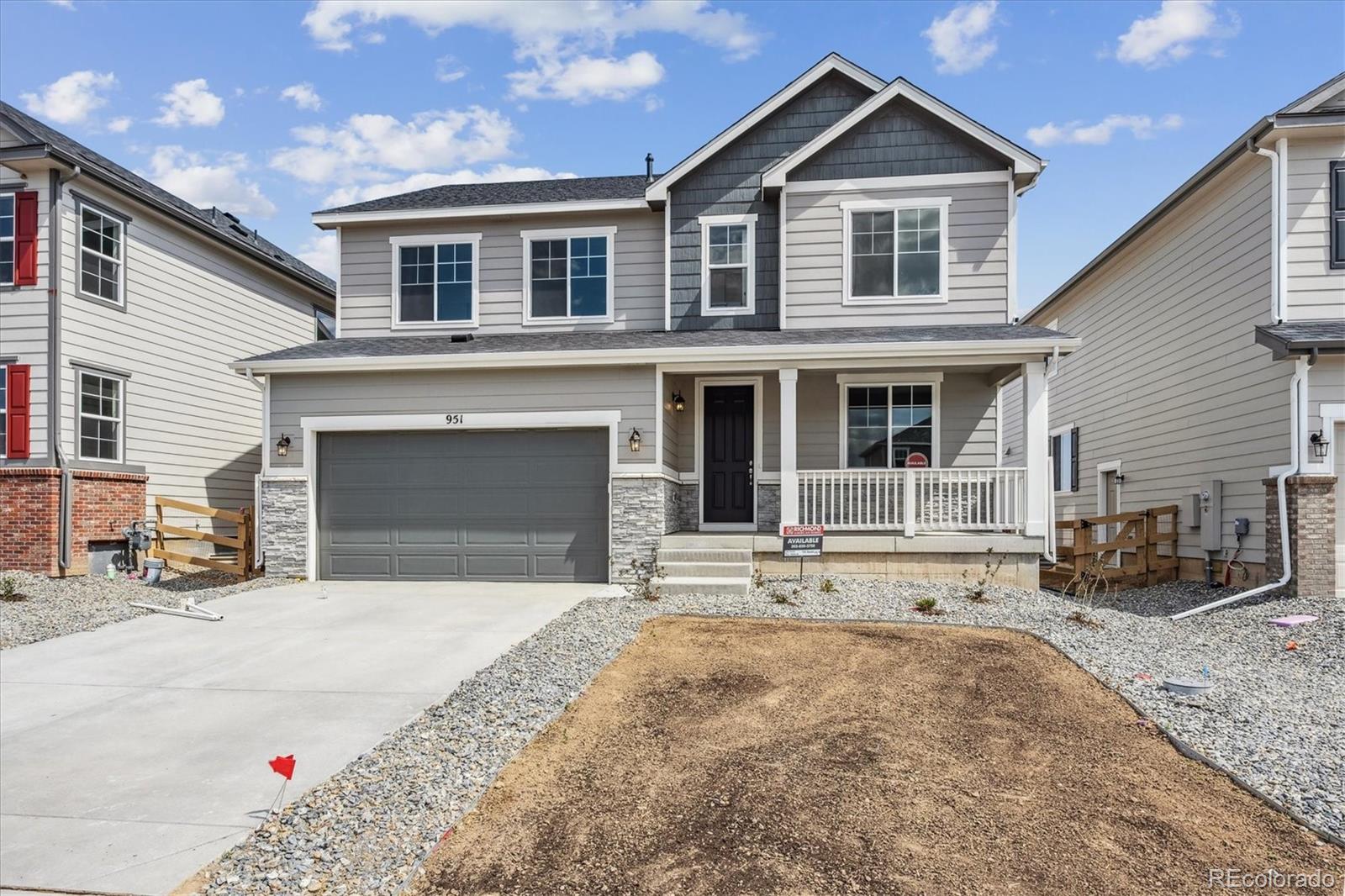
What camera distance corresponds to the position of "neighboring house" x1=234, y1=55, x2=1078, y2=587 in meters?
11.1

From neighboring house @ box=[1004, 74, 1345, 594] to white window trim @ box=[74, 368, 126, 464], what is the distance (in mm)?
15943

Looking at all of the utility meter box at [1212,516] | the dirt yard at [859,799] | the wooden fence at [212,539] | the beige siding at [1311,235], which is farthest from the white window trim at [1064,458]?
the wooden fence at [212,539]

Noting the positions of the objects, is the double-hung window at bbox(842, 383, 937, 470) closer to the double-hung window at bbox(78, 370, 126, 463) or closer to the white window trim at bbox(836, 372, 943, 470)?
the white window trim at bbox(836, 372, 943, 470)

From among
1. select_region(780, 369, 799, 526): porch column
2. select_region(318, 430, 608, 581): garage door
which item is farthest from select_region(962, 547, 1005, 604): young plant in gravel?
select_region(318, 430, 608, 581): garage door

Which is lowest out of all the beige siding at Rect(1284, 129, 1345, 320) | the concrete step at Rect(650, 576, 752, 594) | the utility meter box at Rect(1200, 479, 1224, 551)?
the concrete step at Rect(650, 576, 752, 594)

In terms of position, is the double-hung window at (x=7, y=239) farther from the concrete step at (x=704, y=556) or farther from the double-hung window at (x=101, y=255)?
the concrete step at (x=704, y=556)

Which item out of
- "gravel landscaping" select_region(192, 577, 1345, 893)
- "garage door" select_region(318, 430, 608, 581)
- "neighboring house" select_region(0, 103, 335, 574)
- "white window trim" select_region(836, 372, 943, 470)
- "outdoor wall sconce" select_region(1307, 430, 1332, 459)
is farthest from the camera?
"white window trim" select_region(836, 372, 943, 470)

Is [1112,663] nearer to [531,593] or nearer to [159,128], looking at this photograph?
[531,593]

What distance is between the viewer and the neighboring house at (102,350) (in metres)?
11.6

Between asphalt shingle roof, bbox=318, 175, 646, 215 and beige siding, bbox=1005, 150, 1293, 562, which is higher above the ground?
asphalt shingle roof, bbox=318, 175, 646, 215

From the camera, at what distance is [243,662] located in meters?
7.34

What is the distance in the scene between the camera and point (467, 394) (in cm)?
1151

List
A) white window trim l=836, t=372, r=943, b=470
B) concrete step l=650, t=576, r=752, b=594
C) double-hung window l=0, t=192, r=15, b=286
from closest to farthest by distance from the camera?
concrete step l=650, t=576, r=752, b=594
double-hung window l=0, t=192, r=15, b=286
white window trim l=836, t=372, r=943, b=470

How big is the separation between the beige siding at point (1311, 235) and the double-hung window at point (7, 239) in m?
17.4
